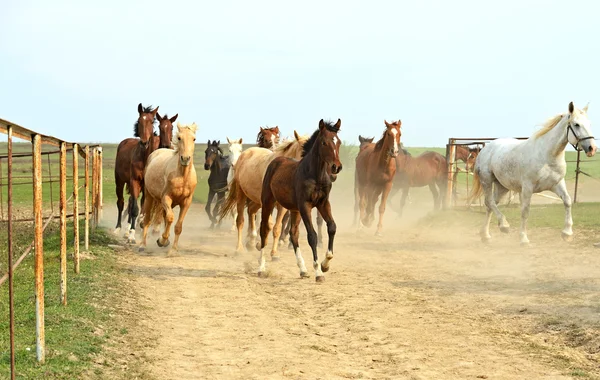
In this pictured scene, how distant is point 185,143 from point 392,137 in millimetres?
5493

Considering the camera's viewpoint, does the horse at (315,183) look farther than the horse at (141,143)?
No

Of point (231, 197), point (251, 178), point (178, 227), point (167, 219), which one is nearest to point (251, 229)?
point (231, 197)

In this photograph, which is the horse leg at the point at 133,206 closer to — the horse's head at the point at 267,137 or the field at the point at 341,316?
the field at the point at 341,316

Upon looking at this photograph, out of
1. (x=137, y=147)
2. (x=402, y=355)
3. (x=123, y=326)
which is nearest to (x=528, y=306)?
(x=402, y=355)

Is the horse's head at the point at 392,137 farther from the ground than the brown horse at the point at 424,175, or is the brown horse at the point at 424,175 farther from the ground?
the horse's head at the point at 392,137

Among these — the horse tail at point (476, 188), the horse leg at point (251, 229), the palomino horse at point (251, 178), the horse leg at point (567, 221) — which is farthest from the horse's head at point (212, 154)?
the horse leg at point (567, 221)

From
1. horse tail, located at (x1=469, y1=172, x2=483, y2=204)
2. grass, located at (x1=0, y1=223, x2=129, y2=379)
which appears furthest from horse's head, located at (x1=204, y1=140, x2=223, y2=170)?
grass, located at (x1=0, y1=223, x2=129, y2=379)

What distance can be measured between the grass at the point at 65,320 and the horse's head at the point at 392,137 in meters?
7.30

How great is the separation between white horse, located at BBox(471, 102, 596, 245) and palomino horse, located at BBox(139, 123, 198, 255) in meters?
6.29

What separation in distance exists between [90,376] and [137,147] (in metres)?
10.3

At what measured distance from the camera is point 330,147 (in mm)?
9555

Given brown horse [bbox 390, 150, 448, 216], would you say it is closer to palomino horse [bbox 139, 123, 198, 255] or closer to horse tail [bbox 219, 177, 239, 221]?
horse tail [bbox 219, 177, 239, 221]

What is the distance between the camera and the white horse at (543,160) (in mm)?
12086

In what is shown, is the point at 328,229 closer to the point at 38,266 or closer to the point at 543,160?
the point at 543,160
